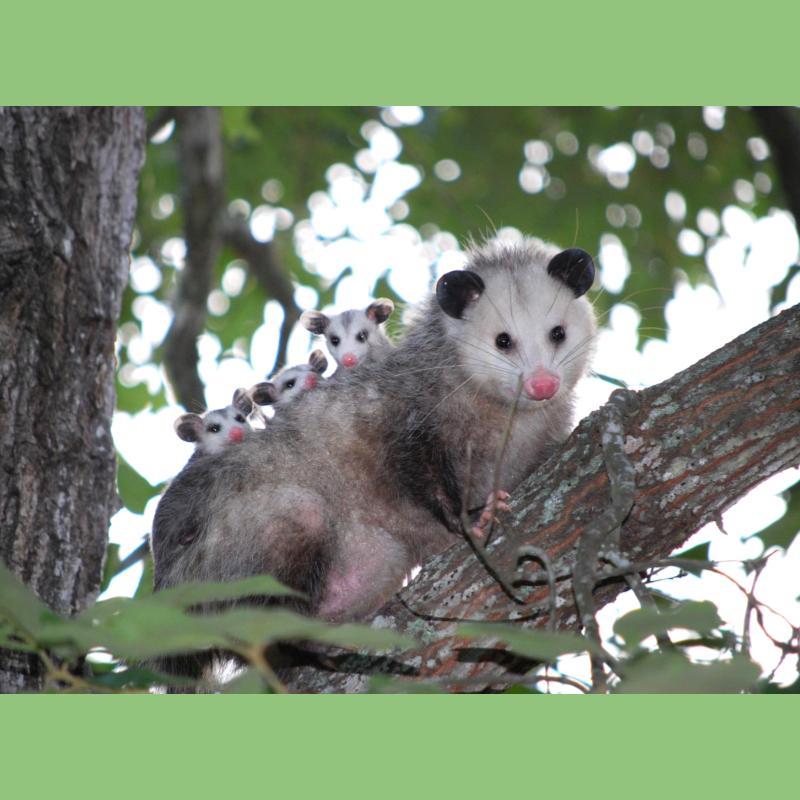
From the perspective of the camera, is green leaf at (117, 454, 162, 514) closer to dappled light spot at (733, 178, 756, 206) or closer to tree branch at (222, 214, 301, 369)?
tree branch at (222, 214, 301, 369)

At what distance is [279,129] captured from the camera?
190 inches

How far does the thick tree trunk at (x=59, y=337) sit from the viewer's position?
2.38 metres

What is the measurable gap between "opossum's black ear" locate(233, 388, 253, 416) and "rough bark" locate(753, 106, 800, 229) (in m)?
1.85

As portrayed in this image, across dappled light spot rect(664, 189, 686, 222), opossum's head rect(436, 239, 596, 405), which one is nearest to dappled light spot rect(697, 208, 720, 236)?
dappled light spot rect(664, 189, 686, 222)

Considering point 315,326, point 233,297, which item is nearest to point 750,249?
point 315,326

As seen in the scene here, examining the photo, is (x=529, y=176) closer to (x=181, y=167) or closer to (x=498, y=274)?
(x=181, y=167)

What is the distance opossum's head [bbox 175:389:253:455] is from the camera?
3.09m

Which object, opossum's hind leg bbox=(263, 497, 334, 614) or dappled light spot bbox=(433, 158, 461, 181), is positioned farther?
dappled light spot bbox=(433, 158, 461, 181)

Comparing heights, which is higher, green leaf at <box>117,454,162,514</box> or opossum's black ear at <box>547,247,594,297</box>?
opossum's black ear at <box>547,247,594,297</box>

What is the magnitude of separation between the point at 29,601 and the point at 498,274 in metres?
1.89

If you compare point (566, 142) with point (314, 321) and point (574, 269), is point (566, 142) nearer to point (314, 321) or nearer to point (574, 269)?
point (314, 321)

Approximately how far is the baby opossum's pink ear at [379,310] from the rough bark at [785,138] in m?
1.36

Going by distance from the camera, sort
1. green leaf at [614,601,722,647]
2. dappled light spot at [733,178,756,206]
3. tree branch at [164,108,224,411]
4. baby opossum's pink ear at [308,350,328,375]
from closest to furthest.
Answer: green leaf at [614,601,722,647] → baby opossum's pink ear at [308,350,328,375] → tree branch at [164,108,224,411] → dappled light spot at [733,178,756,206]

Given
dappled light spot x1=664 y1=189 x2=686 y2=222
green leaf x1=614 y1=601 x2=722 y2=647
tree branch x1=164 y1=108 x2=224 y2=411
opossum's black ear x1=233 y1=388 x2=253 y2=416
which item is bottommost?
green leaf x1=614 y1=601 x2=722 y2=647
